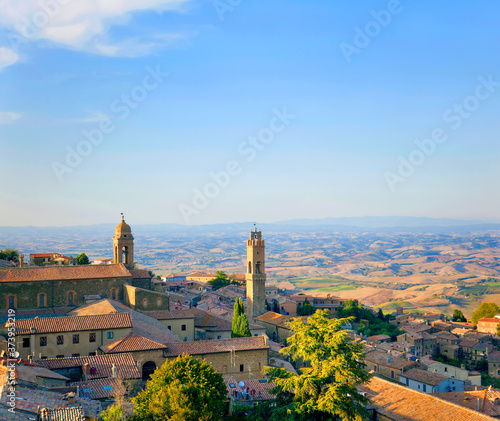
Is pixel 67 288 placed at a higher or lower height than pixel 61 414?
higher

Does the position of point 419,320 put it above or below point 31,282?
below

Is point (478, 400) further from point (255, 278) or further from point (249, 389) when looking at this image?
point (255, 278)

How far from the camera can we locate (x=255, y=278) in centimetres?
6869

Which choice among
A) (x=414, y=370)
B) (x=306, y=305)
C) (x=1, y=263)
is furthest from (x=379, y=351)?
(x=1, y=263)

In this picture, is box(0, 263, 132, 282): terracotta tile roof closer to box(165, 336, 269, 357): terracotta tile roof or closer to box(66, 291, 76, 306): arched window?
box(66, 291, 76, 306): arched window

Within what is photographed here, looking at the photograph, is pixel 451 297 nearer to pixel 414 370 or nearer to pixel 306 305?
pixel 306 305

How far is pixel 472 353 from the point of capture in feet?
220

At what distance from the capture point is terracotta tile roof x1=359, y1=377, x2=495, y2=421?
2306 centimetres

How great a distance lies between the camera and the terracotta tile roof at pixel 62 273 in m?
37.3

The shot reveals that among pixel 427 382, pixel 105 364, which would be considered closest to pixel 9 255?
pixel 105 364

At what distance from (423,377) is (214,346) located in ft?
71.2

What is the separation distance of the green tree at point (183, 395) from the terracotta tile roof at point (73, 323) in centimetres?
1079

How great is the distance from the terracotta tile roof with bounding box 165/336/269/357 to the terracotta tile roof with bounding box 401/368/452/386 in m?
17.6

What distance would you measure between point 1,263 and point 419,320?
220 ft
